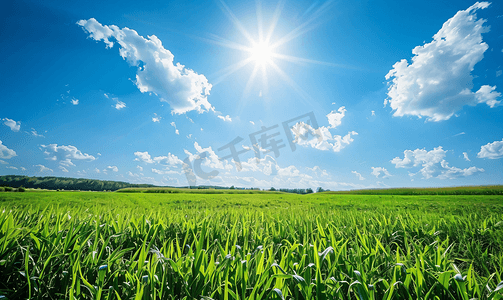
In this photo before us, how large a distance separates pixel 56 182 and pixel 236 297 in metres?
102

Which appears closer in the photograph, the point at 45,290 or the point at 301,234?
the point at 45,290

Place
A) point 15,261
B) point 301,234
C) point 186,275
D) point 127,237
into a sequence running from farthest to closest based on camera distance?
1. point 301,234
2. point 127,237
3. point 15,261
4. point 186,275

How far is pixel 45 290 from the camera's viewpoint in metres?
1.21

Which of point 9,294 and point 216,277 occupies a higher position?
point 216,277

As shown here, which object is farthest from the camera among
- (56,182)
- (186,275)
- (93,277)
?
(56,182)

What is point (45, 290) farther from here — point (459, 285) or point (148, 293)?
point (459, 285)

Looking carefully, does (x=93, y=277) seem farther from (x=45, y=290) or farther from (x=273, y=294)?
(x=273, y=294)

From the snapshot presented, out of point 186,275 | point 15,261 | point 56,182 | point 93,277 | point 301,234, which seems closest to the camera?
point 186,275

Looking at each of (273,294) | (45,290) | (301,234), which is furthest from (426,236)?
(45,290)

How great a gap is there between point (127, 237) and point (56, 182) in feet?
330

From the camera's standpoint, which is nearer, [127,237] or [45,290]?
[45,290]

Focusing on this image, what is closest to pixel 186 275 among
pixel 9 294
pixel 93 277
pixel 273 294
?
pixel 273 294

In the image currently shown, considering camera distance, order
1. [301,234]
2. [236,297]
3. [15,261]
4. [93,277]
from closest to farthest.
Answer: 1. [236,297]
2. [93,277]
3. [15,261]
4. [301,234]

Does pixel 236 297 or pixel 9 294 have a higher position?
pixel 236 297
